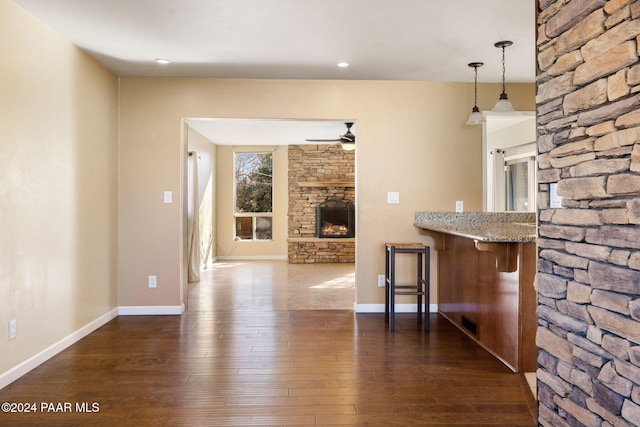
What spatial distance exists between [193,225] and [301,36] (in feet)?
13.2

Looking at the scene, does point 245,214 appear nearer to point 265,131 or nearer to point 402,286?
point 265,131

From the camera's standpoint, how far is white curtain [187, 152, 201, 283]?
19.8 ft

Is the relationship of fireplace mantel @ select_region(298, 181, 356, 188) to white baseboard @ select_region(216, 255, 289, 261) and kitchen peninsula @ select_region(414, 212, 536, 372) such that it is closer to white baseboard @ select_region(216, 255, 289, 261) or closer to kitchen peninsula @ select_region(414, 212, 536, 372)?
white baseboard @ select_region(216, 255, 289, 261)

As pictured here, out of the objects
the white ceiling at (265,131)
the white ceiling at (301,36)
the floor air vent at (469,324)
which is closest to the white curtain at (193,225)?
the white ceiling at (265,131)

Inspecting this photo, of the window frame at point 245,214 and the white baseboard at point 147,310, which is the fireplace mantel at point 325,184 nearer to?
the window frame at point 245,214

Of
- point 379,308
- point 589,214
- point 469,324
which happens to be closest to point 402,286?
point 379,308

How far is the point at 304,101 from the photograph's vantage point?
13.7 feet

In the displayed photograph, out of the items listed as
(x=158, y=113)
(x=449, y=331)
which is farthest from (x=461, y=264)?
(x=158, y=113)

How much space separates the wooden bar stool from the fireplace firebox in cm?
403

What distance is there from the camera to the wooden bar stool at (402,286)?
141 inches

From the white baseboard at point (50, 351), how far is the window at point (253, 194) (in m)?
4.73

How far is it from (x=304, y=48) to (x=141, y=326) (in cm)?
275

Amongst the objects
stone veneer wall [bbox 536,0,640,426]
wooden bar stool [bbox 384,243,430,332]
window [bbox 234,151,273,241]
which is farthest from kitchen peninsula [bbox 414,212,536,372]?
window [bbox 234,151,273,241]

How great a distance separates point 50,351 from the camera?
2.93 meters
